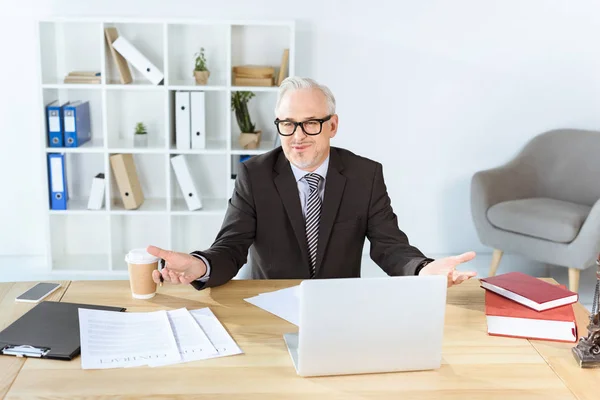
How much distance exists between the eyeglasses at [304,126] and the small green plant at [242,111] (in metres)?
2.08

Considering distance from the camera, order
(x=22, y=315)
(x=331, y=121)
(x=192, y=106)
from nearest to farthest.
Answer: (x=22, y=315) < (x=331, y=121) < (x=192, y=106)

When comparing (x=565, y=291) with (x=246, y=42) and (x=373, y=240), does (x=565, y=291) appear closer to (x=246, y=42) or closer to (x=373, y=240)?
(x=373, y=240)

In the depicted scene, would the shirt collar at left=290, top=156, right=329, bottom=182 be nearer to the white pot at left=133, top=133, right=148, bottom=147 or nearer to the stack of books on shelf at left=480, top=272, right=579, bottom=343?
the stack of books on shelf at left=480, top=272, right=579, bottom=343

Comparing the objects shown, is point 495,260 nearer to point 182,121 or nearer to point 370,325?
point 182,121

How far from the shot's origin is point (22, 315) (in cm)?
195

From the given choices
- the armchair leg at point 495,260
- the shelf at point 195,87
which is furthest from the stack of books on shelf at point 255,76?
the armchair leg at point 495,260

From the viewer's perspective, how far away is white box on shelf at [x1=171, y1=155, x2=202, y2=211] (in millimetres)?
4465

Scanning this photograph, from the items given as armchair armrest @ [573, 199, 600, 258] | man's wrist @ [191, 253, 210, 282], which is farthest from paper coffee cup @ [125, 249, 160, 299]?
armchair armrest @ [573, 199, 600, 258]

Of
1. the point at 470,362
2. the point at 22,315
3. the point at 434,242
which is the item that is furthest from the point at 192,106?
the point at 470,362

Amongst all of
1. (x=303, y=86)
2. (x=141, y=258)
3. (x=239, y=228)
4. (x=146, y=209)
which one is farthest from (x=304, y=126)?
(x=146, y=209)

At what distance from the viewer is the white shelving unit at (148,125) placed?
434 cm

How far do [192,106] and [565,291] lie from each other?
278 cm

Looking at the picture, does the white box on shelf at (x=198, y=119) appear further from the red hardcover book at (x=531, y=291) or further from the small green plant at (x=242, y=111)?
the red hardcover book at (x=531, y=291)

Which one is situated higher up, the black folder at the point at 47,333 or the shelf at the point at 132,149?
the shelf at the point at 132,149
